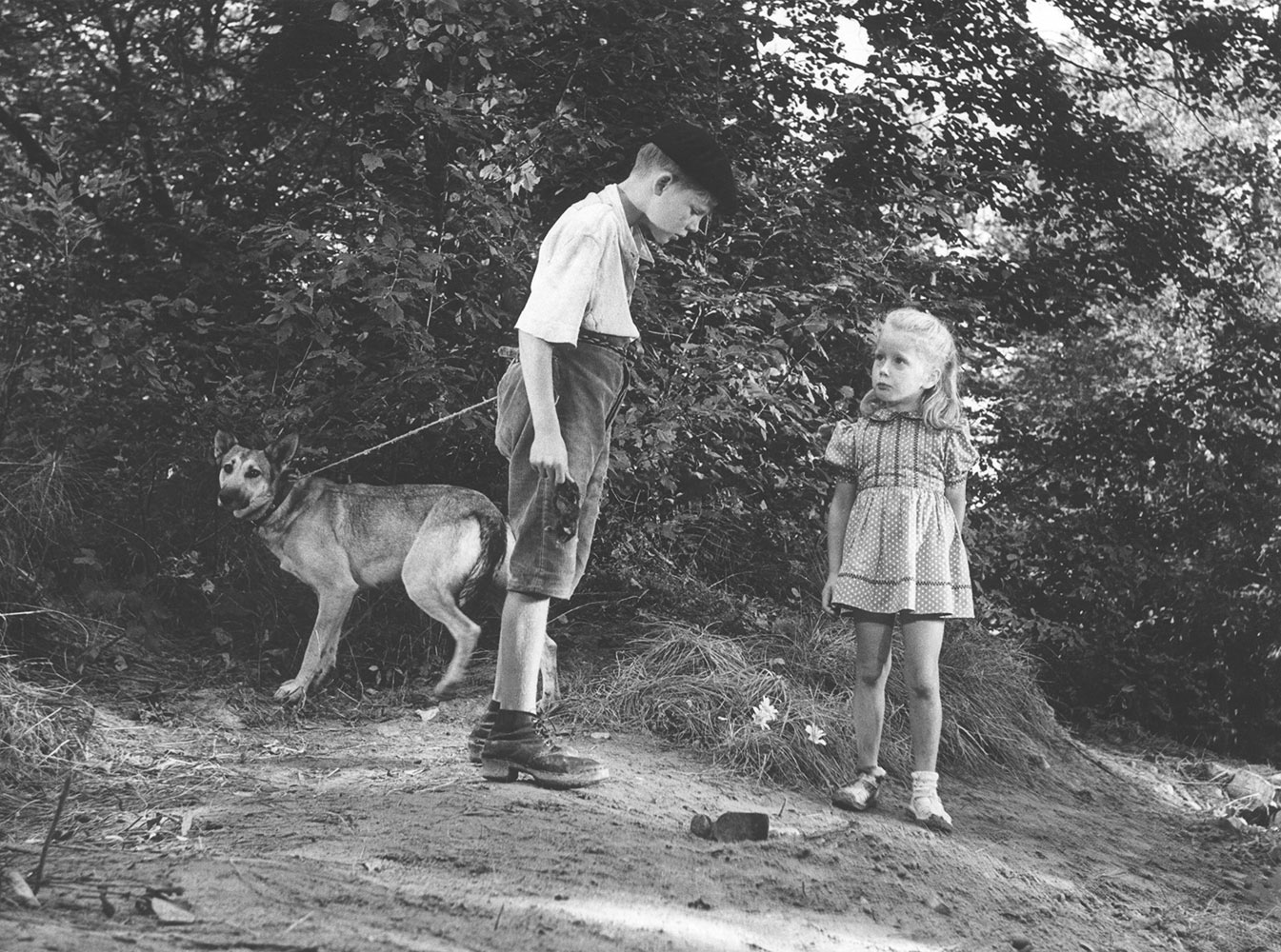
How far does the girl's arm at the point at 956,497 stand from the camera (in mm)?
4840

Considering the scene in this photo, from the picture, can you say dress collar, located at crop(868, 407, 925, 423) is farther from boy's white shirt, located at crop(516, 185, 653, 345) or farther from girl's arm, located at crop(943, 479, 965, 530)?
boy's white shirt, located at crop(516, 185, 653, 345)

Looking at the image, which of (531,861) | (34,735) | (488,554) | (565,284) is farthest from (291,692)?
(565,284)

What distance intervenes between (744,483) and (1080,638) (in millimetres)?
3163

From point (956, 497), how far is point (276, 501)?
3119 mm

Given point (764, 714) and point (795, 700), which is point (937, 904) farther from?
point (795, 700)

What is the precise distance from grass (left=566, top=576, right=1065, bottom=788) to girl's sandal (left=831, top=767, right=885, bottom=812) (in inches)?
14.9

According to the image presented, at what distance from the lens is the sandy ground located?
2980mm

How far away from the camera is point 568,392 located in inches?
164

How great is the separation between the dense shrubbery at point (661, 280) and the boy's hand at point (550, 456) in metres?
1.55

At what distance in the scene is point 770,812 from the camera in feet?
15.3

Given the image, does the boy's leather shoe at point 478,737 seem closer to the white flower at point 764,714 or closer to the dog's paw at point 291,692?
the white flower at point 764,714

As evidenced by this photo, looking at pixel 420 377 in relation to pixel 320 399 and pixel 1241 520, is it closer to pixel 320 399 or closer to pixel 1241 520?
pixel 320 399

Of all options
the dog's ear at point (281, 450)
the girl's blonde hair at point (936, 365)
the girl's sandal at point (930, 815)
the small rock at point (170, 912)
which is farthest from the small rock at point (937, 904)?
the dog's ear at point (281, 450)

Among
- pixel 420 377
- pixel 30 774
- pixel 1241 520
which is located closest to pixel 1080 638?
pixel 1241 520
